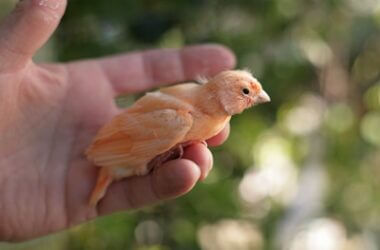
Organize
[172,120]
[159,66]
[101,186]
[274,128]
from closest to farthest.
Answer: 1. [172,120]
2. [101,186]
3. [159,66]
4. [274,128]

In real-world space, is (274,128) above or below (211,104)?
below

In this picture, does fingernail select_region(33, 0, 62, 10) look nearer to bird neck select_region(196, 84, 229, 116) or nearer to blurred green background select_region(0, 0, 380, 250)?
bird neck select_region(196, 84, 229, 116)

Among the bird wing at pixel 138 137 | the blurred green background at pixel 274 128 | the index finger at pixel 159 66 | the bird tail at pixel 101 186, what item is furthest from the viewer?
the blurred green background at pixel 274 128

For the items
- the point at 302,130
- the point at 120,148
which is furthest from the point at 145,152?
the point at 302,130

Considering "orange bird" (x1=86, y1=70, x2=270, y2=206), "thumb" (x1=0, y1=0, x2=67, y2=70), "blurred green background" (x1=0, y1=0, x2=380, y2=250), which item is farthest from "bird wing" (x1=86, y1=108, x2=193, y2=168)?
"blurred green background" (x1=0, y1=0, x2=380, y2=250)

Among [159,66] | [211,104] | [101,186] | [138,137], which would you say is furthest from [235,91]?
[159,66]

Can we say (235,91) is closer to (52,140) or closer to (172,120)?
(172,120)

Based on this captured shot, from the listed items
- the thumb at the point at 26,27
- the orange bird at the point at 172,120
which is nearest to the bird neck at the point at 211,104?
the orange bird at the point at 172,120

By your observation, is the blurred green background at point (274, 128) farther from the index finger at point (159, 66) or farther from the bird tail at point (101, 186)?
the bird tail at point (101, 186)
